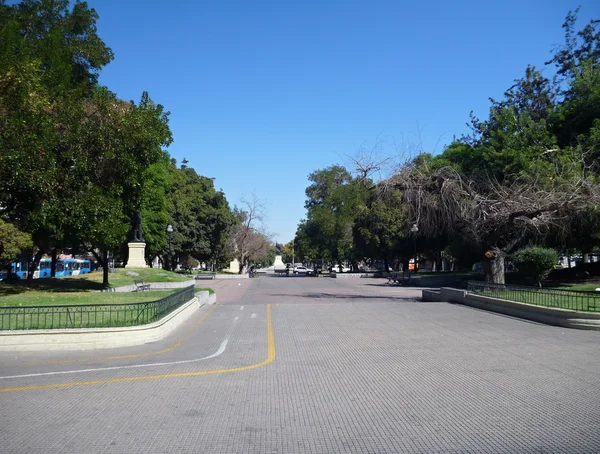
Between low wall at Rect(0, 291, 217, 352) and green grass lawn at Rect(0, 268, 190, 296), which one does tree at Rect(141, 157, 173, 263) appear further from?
low wall at Rect(0, 291, 217, 352)

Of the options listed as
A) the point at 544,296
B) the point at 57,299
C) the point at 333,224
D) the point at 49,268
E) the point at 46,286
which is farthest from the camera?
the point at 333,224

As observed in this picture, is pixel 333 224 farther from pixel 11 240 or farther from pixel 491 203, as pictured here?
pixel 11 240

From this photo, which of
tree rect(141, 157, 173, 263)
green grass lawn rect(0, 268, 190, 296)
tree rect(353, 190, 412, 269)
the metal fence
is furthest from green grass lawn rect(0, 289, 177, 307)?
tree rect(353, 190, 412, 269)

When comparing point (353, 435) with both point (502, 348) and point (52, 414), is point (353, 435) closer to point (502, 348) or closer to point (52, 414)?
point (52, 414)

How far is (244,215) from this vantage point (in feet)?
290

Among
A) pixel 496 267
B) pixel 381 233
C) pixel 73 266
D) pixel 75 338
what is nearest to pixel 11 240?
pixel 75 338

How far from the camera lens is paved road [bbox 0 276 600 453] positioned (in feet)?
20.9

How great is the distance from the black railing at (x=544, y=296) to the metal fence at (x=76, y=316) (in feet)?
40.7

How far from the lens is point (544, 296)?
1881 cm

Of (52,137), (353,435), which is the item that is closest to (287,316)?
(52,137)

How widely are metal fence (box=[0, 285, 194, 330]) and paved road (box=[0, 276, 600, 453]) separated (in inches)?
42.8

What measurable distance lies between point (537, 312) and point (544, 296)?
1.23m

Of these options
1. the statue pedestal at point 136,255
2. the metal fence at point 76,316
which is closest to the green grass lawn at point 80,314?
the metal fence at point 76,316

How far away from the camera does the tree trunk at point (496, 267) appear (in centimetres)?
2606
